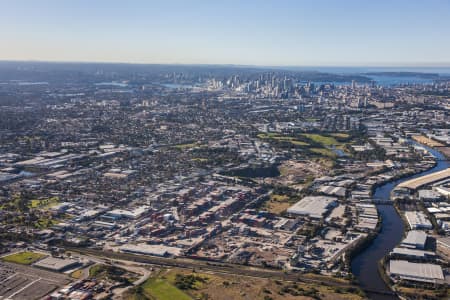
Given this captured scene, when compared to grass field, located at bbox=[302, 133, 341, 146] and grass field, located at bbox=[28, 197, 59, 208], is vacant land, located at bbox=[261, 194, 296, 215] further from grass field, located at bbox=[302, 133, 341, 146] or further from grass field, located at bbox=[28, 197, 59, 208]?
grass field, located at bbox=[302, 133, 341, 146]

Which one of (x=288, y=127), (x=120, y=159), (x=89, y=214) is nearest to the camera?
(x=89, y=214)

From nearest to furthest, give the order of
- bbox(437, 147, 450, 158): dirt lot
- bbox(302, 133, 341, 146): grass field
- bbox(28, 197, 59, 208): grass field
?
bbox(28, 197, 59, 208): grass field < bbox(437, 147, 450, 158): dirt lot < bbox(302, 133, 341, 146): grass field

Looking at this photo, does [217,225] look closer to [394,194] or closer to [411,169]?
[394,194]

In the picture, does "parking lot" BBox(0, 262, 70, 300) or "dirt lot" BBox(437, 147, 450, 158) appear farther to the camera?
"dirt lot" BBox(437, 147, 450, 158)

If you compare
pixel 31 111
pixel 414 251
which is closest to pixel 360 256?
pixel 414 251

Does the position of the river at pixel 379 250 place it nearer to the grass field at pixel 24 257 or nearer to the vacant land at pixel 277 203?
the vacant land at pixel 277 203

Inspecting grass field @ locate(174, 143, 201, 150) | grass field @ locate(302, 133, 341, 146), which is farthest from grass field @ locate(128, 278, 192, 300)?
grass field @ locate(302, 133, 341, 146)

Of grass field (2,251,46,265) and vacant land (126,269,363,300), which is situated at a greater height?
vacant land (126,269,363,300)

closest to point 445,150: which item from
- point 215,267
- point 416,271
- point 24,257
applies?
point 416,271
